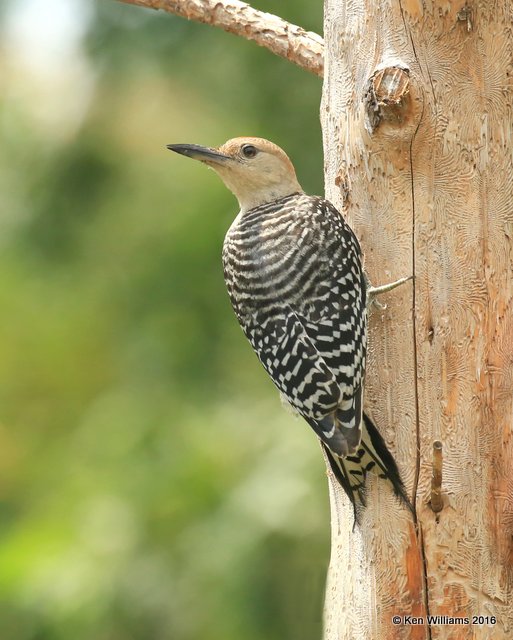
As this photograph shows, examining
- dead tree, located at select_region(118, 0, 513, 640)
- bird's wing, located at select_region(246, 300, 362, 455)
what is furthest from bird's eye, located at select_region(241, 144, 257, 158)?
bird's wing, located at select_region(246, 300, 362, 455)

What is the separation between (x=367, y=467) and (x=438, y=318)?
598mm

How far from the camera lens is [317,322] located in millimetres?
3857

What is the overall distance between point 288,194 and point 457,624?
2.02 m

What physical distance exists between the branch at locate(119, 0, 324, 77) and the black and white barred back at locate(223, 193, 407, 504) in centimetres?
73

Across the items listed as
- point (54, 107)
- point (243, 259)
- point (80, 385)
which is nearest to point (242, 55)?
point (54, 107)

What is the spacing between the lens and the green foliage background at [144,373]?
6434 mm

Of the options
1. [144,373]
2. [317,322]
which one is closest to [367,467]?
[317,322]

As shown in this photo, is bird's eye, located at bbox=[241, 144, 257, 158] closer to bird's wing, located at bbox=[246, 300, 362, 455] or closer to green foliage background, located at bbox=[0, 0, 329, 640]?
A: bird's wing, located at bbox=[246, 300, 362, 455]

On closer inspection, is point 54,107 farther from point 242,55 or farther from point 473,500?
point 473,500

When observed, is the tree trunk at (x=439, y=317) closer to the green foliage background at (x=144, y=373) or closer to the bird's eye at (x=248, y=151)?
the bird's eye at (x=248, y=151)

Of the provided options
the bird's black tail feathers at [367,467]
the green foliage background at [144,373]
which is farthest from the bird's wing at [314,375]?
the green foliage background at [144,373]

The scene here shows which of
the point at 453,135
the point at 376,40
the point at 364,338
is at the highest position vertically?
the point at 376,40

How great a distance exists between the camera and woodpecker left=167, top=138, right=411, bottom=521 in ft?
12.1

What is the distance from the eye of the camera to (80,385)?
30.5 ft
